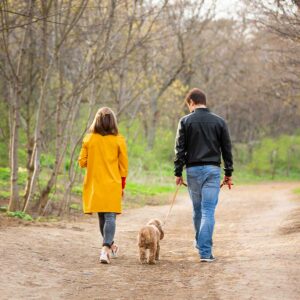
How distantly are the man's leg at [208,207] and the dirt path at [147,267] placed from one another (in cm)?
25

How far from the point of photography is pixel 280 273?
23.7 ft

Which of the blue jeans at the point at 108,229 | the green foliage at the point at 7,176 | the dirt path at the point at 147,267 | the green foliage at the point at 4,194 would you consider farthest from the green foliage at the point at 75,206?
the blue jeans at the point at 108,229

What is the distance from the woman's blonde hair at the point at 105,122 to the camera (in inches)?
323

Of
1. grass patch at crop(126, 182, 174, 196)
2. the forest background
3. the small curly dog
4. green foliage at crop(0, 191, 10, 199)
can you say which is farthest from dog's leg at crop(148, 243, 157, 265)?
grass patch at crop(126, 182, 174, 196)

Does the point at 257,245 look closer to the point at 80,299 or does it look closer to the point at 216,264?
the point at 216,264

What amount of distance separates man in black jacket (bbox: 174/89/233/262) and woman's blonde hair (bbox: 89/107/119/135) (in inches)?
32.0

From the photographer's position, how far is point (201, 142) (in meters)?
8.21

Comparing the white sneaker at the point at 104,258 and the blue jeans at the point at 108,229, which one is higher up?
the blue jeans at the point at 108,229

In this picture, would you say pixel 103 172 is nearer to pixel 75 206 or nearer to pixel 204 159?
pixel 204 159

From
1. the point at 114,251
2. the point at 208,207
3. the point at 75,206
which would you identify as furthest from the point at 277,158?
the point at 208,207

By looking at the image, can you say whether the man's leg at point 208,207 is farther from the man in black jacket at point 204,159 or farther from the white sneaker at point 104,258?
the white sneaker at point 104,258

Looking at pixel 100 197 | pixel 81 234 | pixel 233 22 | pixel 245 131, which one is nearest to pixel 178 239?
pixel 81 234

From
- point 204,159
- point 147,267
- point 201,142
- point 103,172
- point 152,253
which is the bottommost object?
point 147,267

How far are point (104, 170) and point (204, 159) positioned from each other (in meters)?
1.21
